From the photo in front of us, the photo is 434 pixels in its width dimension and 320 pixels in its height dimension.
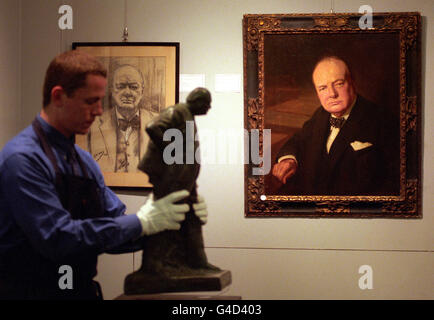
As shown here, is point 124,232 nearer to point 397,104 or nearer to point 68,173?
point 68,173

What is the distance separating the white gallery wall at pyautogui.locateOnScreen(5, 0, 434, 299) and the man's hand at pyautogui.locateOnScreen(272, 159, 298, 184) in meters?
0.24

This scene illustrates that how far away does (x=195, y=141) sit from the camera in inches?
93.7

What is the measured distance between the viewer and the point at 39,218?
2.02m

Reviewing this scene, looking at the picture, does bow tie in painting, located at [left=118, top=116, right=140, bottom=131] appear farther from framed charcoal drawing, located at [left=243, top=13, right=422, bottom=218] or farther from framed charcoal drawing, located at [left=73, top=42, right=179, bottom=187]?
framed charcoal drawing, located at [left=243, top=13, right=422, bottom=218]

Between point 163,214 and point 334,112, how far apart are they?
5.88ft

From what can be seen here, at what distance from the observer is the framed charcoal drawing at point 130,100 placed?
12.0ft

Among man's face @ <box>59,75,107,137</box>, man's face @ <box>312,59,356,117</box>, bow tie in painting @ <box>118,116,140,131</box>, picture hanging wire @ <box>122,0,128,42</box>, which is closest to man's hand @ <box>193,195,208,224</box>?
man's face @ <box>59,75,107,137</box>

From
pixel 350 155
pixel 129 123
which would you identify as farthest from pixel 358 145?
pixel 129 123

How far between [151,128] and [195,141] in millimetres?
205

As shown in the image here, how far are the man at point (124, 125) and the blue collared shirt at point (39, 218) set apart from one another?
4.85 ft

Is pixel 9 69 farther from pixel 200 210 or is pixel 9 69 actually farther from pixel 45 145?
pixel 200 210

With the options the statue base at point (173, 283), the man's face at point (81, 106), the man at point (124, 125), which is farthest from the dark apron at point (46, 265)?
the man at point (124, 125)

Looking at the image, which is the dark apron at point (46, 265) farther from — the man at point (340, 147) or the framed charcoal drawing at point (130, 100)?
the man at point (340, 147)

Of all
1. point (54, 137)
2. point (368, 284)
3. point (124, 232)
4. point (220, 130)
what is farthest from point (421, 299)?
point (54, 137)
